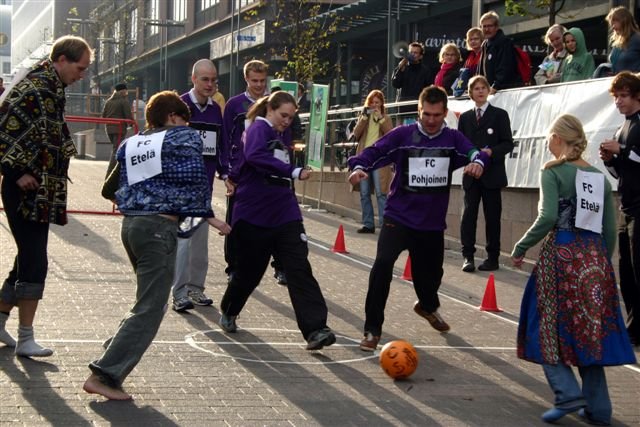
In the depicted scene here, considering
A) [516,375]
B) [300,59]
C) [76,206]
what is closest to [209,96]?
[516,375]

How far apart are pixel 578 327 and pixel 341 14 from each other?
27323mm

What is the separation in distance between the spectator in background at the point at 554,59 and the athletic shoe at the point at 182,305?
6.60 m

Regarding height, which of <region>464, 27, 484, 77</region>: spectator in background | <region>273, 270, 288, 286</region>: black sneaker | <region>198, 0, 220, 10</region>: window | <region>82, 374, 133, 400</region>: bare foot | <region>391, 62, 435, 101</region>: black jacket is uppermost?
<region>198, 0, 220, 10</region>: window

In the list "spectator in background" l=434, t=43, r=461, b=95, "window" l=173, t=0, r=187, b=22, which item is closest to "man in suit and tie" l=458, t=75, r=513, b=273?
"spectator in background" l=434, t=43, r=461, b=95

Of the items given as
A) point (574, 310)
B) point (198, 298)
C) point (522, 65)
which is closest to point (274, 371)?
point (574, 310)

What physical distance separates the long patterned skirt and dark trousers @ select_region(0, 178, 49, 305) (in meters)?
3.00

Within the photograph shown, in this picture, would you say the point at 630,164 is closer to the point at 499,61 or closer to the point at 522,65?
the point at 499,61

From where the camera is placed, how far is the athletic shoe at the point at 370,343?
328 inches

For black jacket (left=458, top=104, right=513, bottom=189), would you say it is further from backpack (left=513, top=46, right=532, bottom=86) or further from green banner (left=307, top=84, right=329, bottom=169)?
green banner (left=307, top=84, right=329, bottom=169)

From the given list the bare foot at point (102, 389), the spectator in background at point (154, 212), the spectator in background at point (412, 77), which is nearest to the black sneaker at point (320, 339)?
the spectator in background at point (154, 212)

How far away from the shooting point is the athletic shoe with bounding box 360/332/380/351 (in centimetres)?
834

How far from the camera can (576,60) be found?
46.1ft

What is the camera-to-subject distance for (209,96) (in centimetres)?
1021

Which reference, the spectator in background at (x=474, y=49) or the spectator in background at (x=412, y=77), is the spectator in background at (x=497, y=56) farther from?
the spectator in background at (x=412, y=77)
